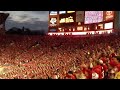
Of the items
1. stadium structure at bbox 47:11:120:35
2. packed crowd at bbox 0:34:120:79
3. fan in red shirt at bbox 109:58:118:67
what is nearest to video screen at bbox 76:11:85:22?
stadium structure at bbox 47:11:120:35

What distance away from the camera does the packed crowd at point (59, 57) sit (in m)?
5.04

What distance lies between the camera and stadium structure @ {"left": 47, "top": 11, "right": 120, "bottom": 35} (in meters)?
5.06

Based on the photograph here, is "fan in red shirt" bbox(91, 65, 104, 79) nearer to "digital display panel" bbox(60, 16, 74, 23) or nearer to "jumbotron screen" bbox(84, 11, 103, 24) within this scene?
"jumbotron screen" bbox(84, 11, 103, 24)

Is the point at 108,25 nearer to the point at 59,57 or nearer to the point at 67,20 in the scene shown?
the point at 67,20

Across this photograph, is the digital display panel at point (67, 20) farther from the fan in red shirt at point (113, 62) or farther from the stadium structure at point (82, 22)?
the fan in red shirt at point (113, 62)

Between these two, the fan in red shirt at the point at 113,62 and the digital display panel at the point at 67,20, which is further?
the digital display panel at the point at 67,20

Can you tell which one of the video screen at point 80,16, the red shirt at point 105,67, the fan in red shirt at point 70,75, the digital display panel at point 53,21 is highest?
the video screen at point 80,16

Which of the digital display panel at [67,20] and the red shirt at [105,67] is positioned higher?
the digital display panel at [67,20]

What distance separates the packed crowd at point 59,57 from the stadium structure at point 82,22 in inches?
3.9

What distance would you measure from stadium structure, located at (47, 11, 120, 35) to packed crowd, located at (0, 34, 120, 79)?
3.9 inches

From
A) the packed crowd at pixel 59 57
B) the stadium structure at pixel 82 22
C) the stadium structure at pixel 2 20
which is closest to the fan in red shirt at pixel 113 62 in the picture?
the packed crowd at pixel 59 57
